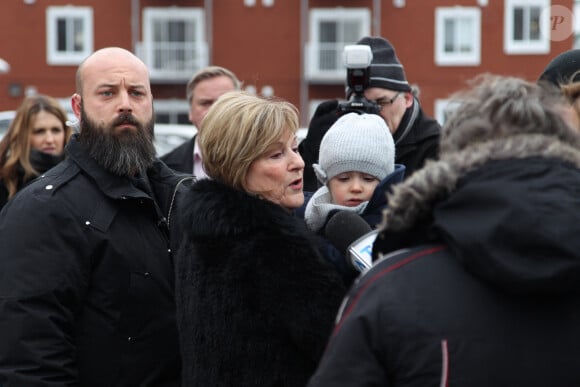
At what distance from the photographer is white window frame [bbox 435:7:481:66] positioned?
32625 millimetres

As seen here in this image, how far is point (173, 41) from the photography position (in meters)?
34.0

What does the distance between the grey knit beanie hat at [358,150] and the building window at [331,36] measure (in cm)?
2938

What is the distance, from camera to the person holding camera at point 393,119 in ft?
15.3

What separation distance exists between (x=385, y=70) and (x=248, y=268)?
2.38 meters

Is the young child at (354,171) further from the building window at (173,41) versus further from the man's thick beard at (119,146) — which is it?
the building window at (173,41)

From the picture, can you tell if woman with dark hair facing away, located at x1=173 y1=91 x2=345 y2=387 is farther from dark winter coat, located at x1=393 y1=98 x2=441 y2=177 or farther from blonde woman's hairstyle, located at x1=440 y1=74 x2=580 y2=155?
dark winter coat, located at x1=393 y1=98 x2=441 y2=177

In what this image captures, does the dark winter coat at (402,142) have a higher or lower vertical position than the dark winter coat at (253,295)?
higher

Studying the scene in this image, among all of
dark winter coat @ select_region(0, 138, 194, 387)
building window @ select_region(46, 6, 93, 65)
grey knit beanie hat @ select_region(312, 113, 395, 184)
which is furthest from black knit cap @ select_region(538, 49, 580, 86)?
building window @ select_region(46, 6, 93, 65)

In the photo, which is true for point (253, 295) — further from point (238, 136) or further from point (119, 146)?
point (119, 146)

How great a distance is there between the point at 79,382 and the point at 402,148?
2.09m

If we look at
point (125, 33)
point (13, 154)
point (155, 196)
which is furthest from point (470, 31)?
point (155, 196)

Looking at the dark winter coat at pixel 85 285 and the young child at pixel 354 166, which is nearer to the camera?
the dark winter coat at pixel 85 285

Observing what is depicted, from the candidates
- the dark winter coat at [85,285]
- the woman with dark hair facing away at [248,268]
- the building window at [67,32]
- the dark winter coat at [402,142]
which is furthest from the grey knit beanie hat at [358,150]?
the building window at [67,32]

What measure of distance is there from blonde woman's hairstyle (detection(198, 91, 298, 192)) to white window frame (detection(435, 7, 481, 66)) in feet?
99.3
